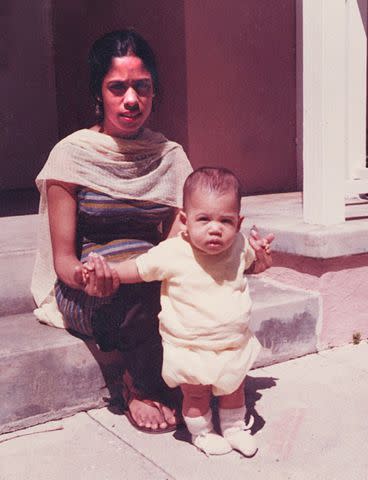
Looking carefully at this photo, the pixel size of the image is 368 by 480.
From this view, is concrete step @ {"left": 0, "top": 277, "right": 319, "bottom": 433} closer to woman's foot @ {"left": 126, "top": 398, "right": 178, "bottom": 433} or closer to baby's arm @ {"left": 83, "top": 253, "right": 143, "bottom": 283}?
woman's foot @ {"left": 126, "top": 398, "right": 178, "bottom": 433}

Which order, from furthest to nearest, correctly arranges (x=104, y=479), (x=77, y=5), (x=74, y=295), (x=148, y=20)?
(x=77, y=5) → (x=148, y=20) → (x=74, y=295) → (x=104, y=479)

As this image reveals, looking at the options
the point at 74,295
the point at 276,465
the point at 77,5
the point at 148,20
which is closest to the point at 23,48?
the point at 77,5

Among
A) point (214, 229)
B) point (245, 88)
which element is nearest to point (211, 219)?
point (214, 229)

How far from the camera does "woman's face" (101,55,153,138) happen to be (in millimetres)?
2428

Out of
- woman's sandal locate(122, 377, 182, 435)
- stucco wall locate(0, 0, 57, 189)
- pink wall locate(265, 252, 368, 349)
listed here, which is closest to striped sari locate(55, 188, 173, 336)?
woman's sandal locate(122, 377, 182, 435)

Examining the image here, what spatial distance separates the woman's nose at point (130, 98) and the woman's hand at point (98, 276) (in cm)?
62

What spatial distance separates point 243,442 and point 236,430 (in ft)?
0.16

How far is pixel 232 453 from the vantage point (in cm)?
223

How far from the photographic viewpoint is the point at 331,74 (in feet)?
10.4

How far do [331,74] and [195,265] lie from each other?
1468 millimetres

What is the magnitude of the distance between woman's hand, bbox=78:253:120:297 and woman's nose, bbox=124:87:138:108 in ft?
2.02

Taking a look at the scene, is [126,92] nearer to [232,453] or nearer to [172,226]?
[172,226]

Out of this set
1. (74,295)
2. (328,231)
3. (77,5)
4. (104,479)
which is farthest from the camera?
(77,5)

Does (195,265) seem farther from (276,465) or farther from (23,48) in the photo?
(23,48)
